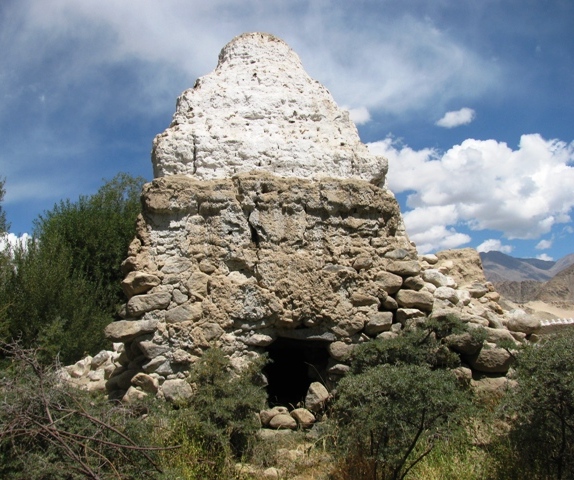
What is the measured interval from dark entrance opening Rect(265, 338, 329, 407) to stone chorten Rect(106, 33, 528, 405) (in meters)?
0.07

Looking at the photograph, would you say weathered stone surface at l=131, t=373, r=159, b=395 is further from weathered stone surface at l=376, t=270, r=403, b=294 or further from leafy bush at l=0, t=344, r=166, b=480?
weathered stone surface at l=376, t=270, r=403, b=294

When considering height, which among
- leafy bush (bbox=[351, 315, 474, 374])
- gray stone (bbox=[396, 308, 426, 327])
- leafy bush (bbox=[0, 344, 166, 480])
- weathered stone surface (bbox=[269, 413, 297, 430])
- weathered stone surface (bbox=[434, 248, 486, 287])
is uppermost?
weathered stone surface (bbox=[434, 248, 486, 287])

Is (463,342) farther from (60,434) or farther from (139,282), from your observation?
(60,434)

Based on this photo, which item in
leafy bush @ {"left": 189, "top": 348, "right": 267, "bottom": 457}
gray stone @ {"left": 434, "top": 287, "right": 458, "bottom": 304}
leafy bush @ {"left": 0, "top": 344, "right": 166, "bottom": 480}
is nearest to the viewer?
leafy bush @ {"left": 0, "top": 344, "right": 166, "bottom": 480}

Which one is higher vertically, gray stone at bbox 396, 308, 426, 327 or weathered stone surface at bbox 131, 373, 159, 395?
gray stone at bbox 396, 308, 426, 327

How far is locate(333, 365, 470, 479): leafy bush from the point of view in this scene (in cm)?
424

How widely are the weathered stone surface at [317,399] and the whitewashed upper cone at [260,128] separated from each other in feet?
8.78

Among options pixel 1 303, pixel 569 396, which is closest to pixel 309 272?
pixel 569 396

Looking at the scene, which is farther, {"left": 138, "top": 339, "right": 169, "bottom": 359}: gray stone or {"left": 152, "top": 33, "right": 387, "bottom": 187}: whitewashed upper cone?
{"left": 152, "top": 33, "right": 387, "bottom": 187}: whitewashed upper cone

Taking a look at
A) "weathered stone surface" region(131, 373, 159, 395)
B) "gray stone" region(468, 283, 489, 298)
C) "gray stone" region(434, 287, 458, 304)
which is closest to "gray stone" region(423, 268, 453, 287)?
"gray stone" region(434, 287, 458, 304)

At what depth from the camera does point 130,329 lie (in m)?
5.97

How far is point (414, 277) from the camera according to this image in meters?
6.75

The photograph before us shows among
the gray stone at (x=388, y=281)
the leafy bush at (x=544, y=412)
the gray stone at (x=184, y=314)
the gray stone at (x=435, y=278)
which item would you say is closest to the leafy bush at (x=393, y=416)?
the leafy bush at (x=544, y=412)

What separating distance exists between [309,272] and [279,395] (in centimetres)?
251
